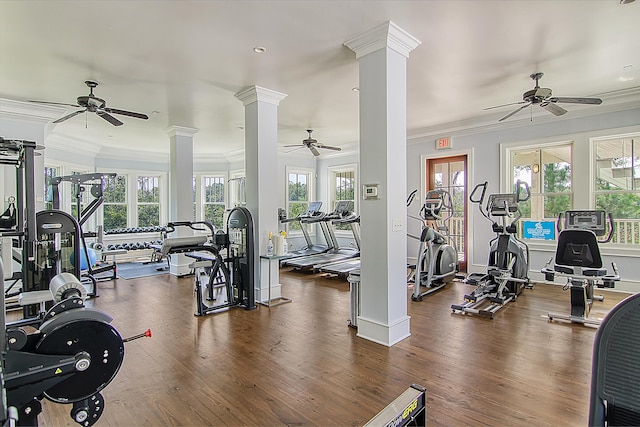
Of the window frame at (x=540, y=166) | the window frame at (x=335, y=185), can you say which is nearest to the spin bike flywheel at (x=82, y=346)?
the window frame at (x=540, y=166)

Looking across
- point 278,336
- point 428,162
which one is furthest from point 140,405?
point 428,162

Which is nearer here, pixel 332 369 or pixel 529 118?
pixel 332 369

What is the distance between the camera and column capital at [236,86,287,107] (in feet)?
14.7

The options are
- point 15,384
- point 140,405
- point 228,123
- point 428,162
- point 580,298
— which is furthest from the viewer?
point 428,162

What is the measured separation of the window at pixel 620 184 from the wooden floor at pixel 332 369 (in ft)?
4.96

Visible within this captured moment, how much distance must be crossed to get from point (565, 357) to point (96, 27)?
4988 mm

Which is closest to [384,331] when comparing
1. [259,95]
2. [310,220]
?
[259,95]

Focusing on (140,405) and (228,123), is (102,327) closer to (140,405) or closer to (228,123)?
(140,405)

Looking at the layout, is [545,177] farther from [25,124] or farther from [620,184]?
[25,124]

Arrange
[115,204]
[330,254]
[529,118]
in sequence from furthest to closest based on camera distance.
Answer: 1. [115,204]
2. [330,254]
3. [529,118]

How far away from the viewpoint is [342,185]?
365 inches

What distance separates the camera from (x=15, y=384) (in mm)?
1356

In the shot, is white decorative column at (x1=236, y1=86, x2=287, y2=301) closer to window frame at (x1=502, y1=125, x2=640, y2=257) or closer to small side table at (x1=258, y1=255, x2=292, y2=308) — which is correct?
small side table at (x1=258, y1=255, x2=292, y2=308)

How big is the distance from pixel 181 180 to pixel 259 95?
2847 millimetres
